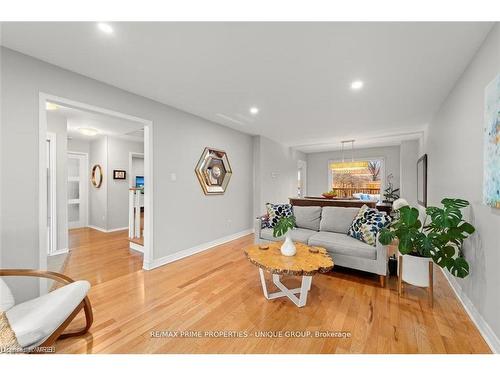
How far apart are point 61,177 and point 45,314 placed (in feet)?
10.7

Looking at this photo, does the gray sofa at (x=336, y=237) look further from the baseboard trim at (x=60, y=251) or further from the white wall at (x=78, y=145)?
the white wall at (x=78, y=145)

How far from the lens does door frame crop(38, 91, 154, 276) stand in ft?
6.63

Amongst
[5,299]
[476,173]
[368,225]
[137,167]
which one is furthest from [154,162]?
[137,167]

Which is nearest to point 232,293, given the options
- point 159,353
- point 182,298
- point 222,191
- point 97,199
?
point 182,298

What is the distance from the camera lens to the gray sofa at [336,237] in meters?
2.48

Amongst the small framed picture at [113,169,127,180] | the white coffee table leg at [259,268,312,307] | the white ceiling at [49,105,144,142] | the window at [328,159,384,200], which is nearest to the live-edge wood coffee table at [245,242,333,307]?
the white coffee table leg at [259,268,312,307]

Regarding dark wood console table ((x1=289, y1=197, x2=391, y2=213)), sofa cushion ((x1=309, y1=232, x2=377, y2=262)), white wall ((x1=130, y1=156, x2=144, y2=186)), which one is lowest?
sofa cushion ((x1=309, y1=232, x2=377, y2=262))

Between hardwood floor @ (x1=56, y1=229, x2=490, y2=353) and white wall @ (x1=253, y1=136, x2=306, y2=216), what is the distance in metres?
2.43

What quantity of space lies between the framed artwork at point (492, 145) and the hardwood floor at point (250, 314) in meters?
1.12

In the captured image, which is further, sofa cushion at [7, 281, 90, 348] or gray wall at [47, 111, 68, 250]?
gray wall at [47, 111, 68, 250]

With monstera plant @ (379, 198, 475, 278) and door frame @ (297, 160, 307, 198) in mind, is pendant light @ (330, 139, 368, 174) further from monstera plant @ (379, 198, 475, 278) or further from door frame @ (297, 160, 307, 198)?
monstera plant @ (379, 198, 475, 278)

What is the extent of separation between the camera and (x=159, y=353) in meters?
1.49

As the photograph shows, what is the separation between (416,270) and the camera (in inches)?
84.1

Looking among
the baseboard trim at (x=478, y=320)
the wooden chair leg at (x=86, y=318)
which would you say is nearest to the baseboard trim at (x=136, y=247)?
the wooden chair leg at (x=86, y=318)
